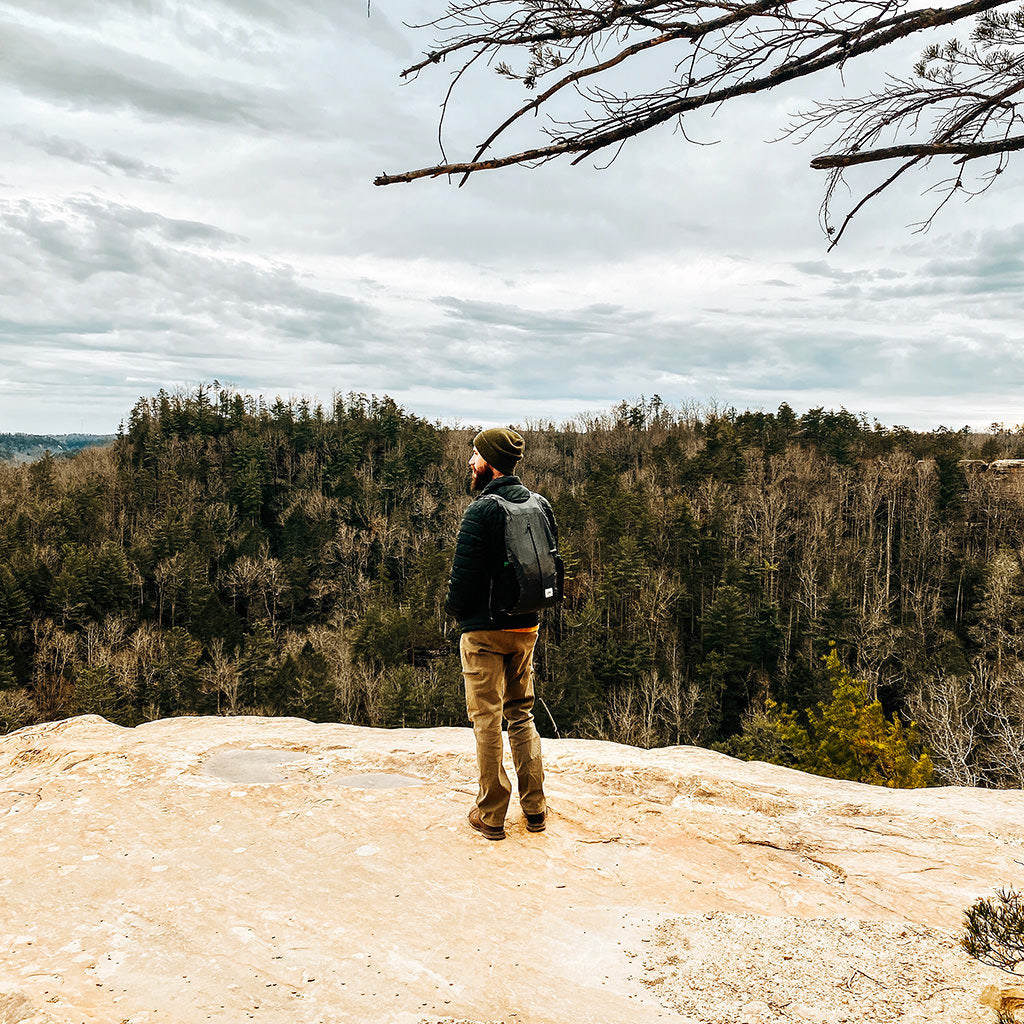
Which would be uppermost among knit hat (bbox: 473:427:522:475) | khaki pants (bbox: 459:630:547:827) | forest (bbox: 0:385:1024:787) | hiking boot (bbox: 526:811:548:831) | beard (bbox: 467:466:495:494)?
knit hat (bbox: 473:427:522:475)

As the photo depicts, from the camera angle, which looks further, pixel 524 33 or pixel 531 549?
pixel 531 549

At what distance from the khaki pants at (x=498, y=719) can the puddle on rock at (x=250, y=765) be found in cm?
169

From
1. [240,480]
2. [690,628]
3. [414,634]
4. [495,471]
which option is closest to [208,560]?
[240,480]

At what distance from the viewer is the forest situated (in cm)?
3594

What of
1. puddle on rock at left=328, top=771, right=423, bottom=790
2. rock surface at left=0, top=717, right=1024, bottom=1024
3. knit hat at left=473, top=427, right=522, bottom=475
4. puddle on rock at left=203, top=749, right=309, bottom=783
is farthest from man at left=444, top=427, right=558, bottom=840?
puddle on rock at left=203, top=749, right=309, bottom=783

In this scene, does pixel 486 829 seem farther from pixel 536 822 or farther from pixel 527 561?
pixel 527 561

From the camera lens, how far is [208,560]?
58.4 m

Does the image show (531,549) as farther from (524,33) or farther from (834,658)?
(834,658)

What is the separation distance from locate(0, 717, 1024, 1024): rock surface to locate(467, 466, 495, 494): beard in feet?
6.49

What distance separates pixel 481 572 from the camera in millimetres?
3832

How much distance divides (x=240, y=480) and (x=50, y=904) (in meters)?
70.8

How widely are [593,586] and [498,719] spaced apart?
1672 inches

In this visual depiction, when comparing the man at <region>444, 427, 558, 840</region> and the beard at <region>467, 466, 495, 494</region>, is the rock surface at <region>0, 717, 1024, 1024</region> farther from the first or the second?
the beard at <region>467, 466, 495, 494</region>

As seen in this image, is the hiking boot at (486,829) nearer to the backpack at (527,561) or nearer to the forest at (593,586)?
the backpack at (527,561)
